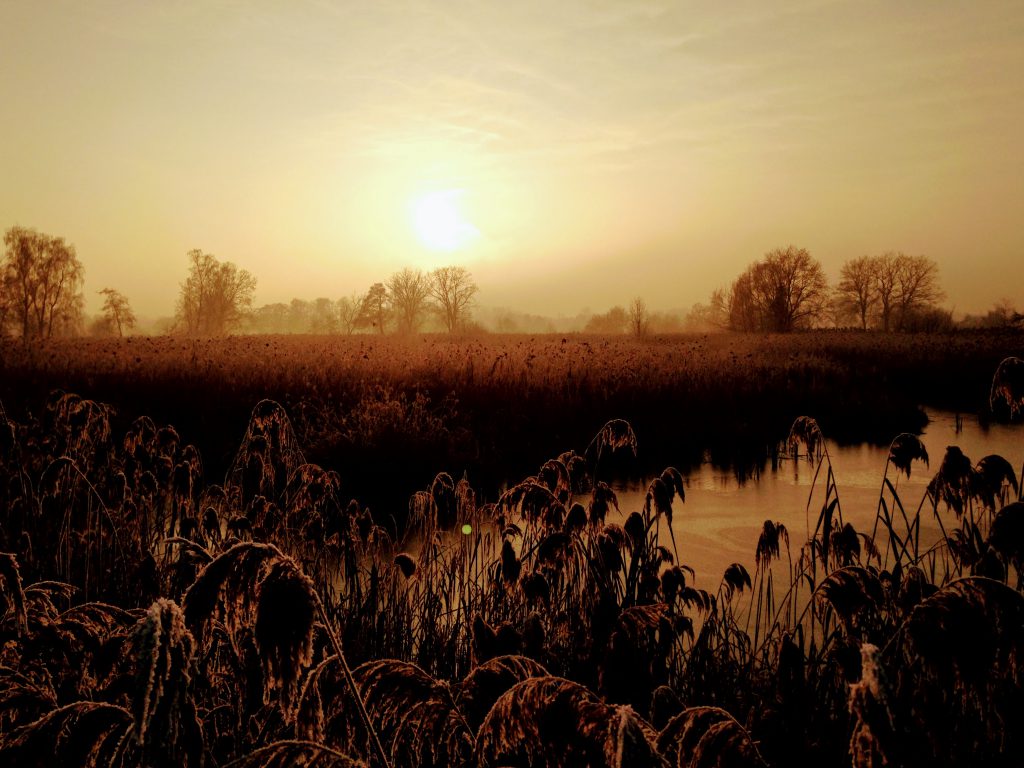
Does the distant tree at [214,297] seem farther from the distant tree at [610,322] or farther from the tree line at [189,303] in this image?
the distant tree at [610,322]

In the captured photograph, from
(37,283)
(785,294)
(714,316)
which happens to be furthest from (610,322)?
(37,283)

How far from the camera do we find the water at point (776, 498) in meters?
6.80

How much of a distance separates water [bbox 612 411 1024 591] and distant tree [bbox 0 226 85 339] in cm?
6493

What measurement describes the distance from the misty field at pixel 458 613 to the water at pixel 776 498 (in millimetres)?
247

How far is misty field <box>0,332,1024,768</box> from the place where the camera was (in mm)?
1090

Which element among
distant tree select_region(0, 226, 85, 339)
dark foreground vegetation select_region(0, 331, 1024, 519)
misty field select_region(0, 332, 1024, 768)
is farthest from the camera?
distant tree select_region(0, 226, 85, 339)

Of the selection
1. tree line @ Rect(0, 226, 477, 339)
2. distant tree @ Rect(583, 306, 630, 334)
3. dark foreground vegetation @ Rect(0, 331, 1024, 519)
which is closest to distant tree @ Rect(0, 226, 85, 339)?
tree line @ Rect(0, 226, 477, 339)

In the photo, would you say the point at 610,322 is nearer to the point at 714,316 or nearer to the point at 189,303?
the point at 714,316

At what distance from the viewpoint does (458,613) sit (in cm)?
388

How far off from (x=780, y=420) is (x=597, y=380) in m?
3.88

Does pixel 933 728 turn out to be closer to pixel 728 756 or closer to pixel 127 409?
Result: pixel 728 756

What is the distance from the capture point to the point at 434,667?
3.78 meters

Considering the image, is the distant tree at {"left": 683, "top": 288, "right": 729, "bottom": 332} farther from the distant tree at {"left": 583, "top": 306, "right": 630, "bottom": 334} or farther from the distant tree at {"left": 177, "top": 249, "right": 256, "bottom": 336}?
the distant tree at {"left": 177, "top": 249, "right": 256, "bottom": 336}

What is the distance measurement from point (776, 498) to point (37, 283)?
7098 cm
